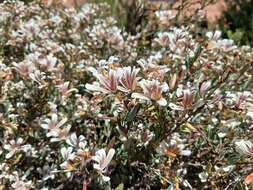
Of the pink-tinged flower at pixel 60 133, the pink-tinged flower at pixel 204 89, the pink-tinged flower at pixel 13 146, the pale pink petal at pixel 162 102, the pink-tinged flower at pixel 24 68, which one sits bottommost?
the pink-tinged flower at pixel 13 146

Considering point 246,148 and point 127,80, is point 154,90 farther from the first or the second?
point 246,148

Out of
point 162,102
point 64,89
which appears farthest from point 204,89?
point 64,89

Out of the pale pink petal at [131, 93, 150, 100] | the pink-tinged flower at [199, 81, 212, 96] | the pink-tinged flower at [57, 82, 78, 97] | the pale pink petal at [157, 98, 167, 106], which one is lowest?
the pink-tinged flower at [57, 82, 78, 97]

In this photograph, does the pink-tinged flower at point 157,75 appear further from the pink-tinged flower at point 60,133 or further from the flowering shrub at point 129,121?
the pink-tinged flower at point 60,133

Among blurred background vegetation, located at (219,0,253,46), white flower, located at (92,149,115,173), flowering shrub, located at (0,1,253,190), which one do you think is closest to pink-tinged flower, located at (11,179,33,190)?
flowering shrub, located at (0,1,253,190)

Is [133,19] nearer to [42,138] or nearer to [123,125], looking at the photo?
[42,138]

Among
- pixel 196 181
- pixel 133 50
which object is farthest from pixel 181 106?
pixel 133 50

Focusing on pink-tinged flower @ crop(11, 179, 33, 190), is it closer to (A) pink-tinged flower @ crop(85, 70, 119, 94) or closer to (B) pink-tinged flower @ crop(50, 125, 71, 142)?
(B) pink-tinged flower @ crop(50, 125, 71, 142)

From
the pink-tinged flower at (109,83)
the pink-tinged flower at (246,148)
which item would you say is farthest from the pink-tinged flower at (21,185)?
the pink-tinged flower at (246,148)
